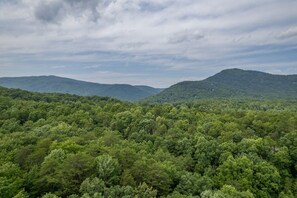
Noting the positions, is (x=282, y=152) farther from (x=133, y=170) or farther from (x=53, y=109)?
(x=53, y=109)

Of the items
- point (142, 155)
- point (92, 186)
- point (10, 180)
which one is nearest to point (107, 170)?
point (92, 186)

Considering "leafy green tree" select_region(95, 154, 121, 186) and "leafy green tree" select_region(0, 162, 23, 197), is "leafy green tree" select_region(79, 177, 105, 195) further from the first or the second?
"leafy green tree" select_region(0, 162, 23, 197)

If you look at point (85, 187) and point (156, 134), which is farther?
point (156, 134)

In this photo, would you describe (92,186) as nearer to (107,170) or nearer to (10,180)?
(107,170)

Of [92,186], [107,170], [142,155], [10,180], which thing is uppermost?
[107,170]

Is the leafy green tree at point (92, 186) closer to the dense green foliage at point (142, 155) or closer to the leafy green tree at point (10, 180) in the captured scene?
the dense green foliage at point (142, 155)

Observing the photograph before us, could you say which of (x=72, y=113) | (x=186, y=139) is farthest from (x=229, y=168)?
(x=72, y=113)

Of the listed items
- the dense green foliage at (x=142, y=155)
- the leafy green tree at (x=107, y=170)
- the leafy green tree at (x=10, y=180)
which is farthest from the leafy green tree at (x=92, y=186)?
the leafy green tree at (x=10, y=180)

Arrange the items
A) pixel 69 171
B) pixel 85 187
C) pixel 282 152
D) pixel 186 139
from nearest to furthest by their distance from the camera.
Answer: pixel 85 187, pixel 69 171, pixel 282 152, pixel 186 139
